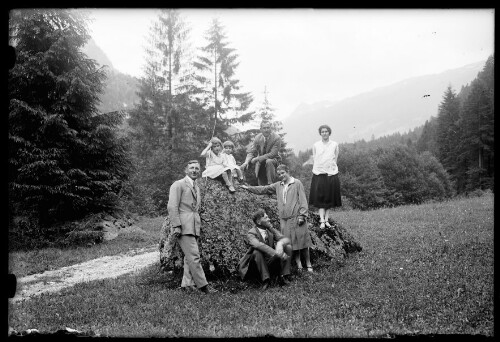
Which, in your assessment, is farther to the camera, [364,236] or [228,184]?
[364,236]

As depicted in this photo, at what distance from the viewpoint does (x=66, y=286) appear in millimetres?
9867

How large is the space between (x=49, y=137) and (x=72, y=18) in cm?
544

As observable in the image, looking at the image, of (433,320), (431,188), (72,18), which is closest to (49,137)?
(72,18)

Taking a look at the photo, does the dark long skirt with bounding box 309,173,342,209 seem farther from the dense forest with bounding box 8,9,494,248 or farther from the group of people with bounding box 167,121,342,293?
the dense forest with bounding box 8,9,494,248

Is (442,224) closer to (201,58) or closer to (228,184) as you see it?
(228,184)

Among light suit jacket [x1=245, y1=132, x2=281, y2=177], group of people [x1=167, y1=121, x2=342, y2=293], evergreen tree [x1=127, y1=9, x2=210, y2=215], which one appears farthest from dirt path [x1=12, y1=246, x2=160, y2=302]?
evergreen tree [x1=127, y1=9, x2=210, y2=215]

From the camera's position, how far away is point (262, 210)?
8867 mm

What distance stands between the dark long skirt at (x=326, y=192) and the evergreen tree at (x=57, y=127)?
1010 centimetres

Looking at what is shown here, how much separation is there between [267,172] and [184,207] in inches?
130

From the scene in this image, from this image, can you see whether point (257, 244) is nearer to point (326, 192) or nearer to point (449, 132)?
point (326, 192)

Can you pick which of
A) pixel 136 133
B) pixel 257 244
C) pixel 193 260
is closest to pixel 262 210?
pixel 257 244

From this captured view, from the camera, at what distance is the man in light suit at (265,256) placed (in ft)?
27.7

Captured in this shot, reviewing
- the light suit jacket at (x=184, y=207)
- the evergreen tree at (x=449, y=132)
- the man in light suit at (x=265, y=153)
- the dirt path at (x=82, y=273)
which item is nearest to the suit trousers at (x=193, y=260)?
the light suit jacket at (x=184, y=207)

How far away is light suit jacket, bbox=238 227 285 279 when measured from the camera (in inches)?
332
